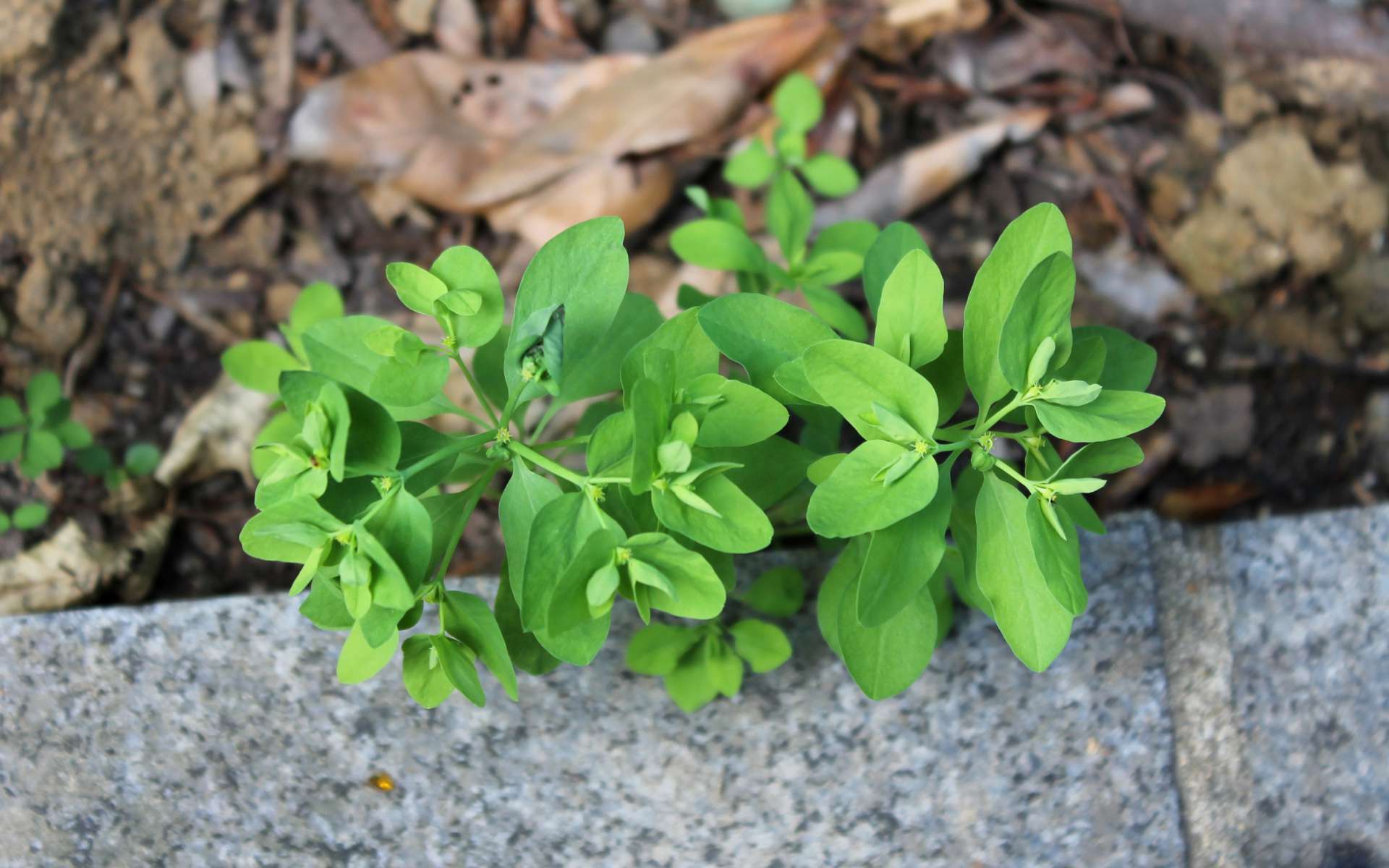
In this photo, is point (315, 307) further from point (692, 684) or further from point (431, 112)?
point (431, 112)

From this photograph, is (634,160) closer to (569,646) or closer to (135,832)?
(569,646)

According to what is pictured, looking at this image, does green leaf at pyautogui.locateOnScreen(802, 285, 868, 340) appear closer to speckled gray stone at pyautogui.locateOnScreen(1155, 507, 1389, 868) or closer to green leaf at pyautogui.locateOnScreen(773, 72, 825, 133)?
green leaf at pyautogui.locateOnScreen(773, 72, 825, 133)

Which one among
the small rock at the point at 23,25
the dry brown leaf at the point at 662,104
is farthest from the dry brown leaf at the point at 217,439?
the small rock at the point at 23,25

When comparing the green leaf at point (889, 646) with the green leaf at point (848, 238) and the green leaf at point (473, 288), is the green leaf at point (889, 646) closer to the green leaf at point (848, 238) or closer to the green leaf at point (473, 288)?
the green leaf at point (473, 288)

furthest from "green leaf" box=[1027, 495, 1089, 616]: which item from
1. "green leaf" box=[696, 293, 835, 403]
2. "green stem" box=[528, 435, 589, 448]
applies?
"green stem" box=[528, 435, 589, 448]

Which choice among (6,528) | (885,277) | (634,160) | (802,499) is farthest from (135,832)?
(634,160)

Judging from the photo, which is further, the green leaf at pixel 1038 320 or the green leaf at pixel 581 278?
the green leaf at pixel 581 278

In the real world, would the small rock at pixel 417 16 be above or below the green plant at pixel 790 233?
above

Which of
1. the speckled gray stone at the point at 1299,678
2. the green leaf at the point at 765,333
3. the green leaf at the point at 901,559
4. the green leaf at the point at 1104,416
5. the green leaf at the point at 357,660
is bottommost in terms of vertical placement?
the speckled gray stone at the point at 1299,678

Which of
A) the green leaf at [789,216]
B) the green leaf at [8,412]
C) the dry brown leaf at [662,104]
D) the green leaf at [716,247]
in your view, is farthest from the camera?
the dry brown leaf at [662,104]

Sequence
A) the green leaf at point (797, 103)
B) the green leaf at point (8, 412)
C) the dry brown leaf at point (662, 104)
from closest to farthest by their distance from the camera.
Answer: the green leaf at point (8, 412)
the green leaf at point (797, 103)
the dry brown leaf at point (662, 104)
